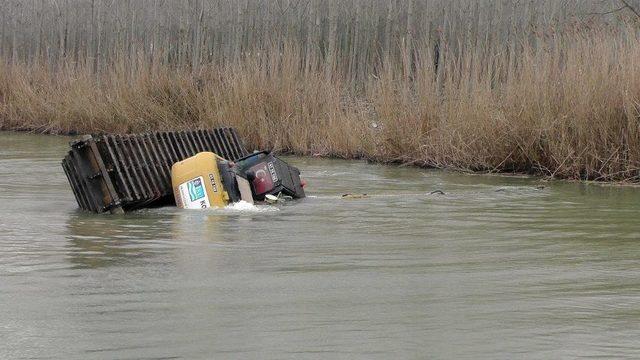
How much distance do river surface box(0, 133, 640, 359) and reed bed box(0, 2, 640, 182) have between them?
61.2 inches

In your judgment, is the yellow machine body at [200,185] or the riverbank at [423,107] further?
the riverbank at [423,107]

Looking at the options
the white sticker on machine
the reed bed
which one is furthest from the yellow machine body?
the reed bed

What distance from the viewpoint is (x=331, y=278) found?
8352mm

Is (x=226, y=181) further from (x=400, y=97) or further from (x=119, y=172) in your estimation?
(x=400, y=97)

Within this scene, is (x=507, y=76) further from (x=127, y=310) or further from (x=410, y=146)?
(x=127, y=310)

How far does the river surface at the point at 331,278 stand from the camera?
21.5ft

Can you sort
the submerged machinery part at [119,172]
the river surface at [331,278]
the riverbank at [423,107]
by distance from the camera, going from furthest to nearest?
1. the riverbank at [423,107]
2. the submerged machinery part at [119,172]
3. the river surface at [331,278]

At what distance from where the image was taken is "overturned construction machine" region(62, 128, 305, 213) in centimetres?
1252

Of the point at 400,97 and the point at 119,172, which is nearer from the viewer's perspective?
the point at 119,172

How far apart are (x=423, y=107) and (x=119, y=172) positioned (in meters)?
5.52

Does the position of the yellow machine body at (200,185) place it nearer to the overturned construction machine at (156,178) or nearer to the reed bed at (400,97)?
the overturned construction machine at (156,178)

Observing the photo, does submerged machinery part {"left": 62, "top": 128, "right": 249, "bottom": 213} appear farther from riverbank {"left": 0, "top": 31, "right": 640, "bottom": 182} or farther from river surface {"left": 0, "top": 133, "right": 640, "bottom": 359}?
riverbank {"left": 0, "top": 31, "right": 640, "bottom": 182}

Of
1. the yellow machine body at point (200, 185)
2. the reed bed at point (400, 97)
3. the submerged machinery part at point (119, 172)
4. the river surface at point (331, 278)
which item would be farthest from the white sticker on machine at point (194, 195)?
the reed bed at point (400, 97)

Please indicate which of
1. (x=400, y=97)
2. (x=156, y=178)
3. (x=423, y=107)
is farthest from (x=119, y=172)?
(x=400, y=97)
